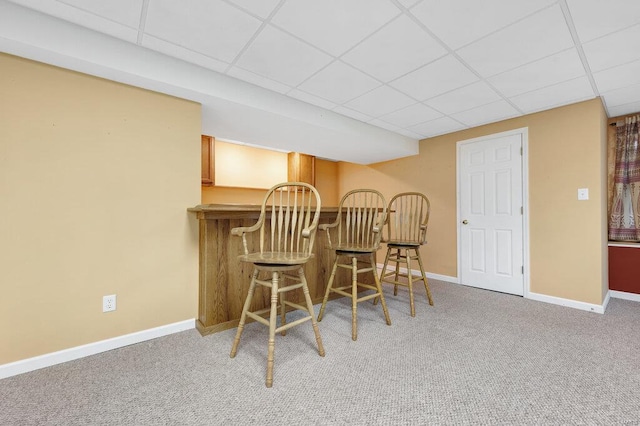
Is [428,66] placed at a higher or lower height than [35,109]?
higher

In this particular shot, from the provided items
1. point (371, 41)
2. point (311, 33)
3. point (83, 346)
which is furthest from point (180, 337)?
point (371, 41)

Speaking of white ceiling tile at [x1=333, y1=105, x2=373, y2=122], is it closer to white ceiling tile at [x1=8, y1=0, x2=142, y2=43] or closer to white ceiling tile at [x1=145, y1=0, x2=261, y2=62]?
white ceiling tile at [x1=145, y1=0, x2=261, y2=62]

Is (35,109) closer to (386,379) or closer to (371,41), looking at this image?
(371,41)

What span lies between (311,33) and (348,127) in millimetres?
1689

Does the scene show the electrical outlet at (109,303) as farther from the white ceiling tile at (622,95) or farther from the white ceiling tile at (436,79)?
the white ceiling tile at (622,95)

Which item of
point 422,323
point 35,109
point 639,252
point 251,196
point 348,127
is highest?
point 348,127

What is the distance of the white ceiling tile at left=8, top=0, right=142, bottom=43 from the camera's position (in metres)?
1.61

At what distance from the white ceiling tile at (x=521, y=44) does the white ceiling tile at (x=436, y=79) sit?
102 millimetres

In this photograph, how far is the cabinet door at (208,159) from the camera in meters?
4.19

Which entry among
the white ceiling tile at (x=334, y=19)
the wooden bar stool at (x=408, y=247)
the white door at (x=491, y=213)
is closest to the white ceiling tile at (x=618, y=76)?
the white door at (x=491, y=213)

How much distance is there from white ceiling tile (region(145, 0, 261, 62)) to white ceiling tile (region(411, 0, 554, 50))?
1098 millimetres

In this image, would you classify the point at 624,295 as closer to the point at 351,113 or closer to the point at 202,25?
the point at 351,113

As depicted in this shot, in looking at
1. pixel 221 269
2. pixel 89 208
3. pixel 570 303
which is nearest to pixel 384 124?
pixel 221 269

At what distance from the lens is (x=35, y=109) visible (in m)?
1.79
